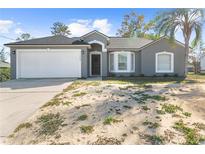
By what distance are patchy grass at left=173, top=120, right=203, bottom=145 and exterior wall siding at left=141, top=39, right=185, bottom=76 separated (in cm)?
1330

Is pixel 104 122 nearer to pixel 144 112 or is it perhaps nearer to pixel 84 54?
pixel 144 112

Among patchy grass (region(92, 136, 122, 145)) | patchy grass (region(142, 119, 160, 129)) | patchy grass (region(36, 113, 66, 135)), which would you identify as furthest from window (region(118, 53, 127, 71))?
patchy grass (region(92, 136, 122, 145))

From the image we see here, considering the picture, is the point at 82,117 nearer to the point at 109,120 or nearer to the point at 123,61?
the point at 109,120

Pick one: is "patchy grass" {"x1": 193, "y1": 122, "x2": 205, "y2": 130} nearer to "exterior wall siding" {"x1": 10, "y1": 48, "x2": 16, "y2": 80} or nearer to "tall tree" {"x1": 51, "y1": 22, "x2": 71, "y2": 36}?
"exterior wall siding" {"x1": 10, "y1": 48, "x2": 16, "y2": 80}

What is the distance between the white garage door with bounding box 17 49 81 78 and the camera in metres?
16.2

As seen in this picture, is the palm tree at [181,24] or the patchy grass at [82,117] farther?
the palm tree at [181,24]

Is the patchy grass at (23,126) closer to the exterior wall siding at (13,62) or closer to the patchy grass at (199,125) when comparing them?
the patchy grass at (199,125)

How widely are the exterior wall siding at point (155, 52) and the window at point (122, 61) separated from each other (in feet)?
5.29

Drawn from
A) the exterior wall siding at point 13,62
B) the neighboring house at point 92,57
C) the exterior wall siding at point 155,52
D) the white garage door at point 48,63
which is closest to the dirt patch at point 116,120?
the white garage door at point 48,63

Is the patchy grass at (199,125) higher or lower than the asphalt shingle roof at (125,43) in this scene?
lower

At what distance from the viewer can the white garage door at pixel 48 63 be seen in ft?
53.0

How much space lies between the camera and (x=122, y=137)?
436 cm

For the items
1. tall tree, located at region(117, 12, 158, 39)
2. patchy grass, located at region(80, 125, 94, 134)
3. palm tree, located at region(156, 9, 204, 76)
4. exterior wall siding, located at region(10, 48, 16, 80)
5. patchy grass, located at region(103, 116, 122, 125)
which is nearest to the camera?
patchy grass, located at region(80, 125, 94, 134)

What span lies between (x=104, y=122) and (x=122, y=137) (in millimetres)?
822
